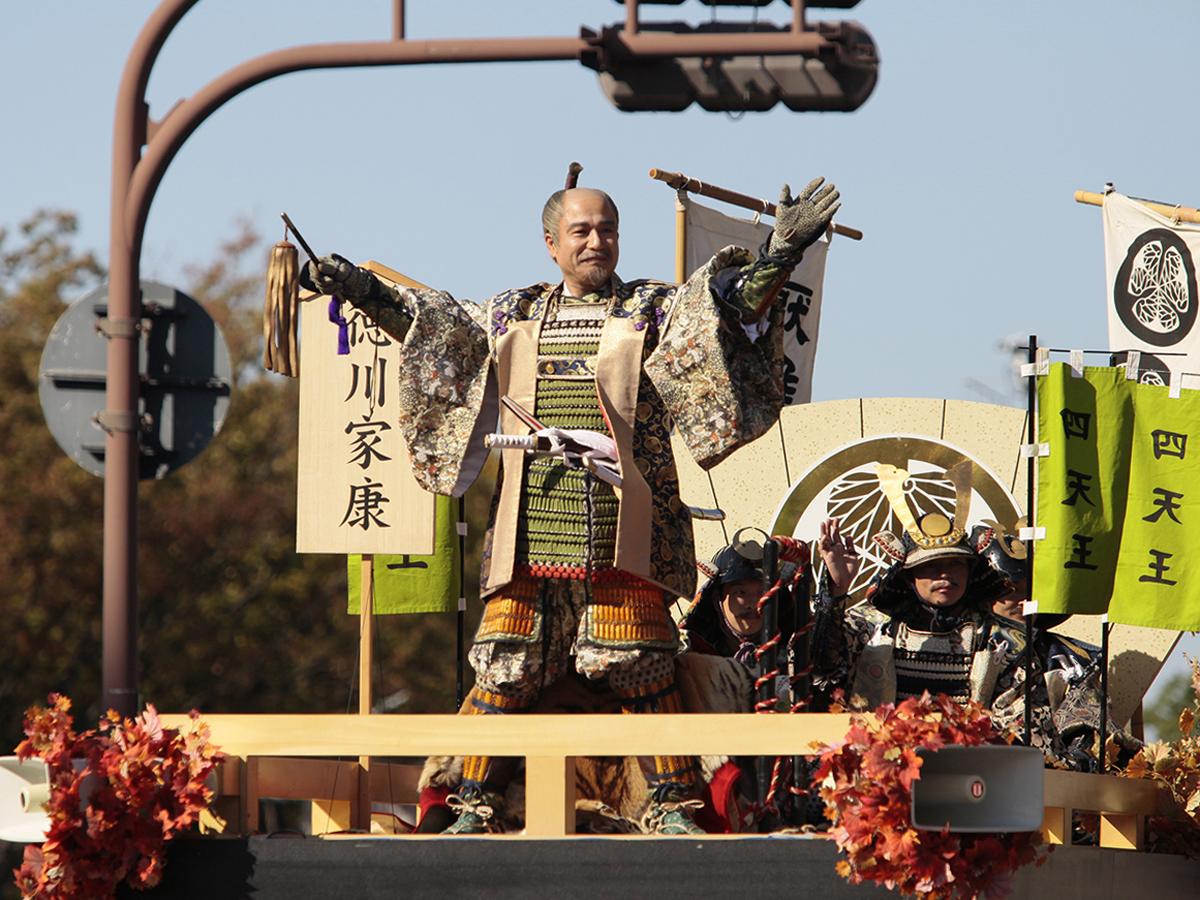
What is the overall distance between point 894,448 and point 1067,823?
382 centimetres

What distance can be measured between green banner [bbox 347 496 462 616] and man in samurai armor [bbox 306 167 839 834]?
7.23 feet

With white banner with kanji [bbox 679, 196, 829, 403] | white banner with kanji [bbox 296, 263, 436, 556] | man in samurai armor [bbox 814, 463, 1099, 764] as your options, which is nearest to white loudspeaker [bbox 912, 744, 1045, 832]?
man in samurai armor [bbox 814, 463, 1099, 764]

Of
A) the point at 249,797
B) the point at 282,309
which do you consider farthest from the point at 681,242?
the point at 249,797

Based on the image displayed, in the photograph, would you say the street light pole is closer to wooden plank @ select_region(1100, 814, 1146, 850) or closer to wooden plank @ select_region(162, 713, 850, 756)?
wooden plank @ select_region(162, 713, 850, 756)

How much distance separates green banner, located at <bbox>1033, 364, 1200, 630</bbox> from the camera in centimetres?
747

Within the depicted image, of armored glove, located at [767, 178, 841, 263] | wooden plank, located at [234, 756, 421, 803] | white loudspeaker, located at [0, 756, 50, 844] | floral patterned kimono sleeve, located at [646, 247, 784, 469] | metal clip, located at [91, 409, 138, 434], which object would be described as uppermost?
armored glove, located at [767, 178, 841, 263]

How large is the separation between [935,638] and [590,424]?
2002 millimetres

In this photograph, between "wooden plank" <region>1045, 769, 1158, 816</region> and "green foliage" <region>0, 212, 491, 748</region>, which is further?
"green foliage" <region>0, 212, 491, 748</region>

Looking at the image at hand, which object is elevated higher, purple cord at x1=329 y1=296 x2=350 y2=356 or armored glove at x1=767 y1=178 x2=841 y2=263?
armored glove at x1=767 y1=178 x2=841 y2=263

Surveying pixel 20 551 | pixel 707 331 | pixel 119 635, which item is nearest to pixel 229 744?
pixel 119 635

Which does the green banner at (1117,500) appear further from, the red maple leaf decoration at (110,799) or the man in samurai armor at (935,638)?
the red maple leaf decoration at (110,799)

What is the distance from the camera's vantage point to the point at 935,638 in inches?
332

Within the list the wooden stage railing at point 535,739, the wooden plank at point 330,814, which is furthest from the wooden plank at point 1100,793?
the wooden plank at point 330,814

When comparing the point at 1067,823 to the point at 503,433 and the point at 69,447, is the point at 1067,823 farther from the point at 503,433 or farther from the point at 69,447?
the point at 69,447
